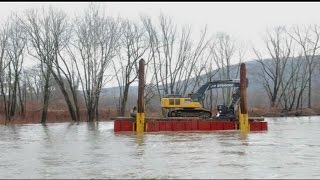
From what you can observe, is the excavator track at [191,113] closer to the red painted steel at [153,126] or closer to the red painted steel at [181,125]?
the red painted steel at [181,125]

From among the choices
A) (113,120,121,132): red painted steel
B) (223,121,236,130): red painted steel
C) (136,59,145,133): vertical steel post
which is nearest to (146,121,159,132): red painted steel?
(136,59,145,133): vertical steel post

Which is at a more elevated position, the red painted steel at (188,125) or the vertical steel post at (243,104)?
the vertical steel post at (243,104)

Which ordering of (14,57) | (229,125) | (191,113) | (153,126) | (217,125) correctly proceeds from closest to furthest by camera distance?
(153,126) → (217,125) → (229,125) → (191,113) → (14,57)

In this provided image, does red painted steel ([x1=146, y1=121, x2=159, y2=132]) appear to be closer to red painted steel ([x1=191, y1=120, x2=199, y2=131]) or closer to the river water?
red painted steel ([x1=191, y1=120, x2=199, y2=131])

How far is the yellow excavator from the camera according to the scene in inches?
1335

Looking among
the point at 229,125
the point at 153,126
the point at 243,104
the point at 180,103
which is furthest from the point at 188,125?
the point at 243,104

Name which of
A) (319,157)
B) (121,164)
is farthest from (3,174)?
(319,157)

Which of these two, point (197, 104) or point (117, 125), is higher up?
point (197, 104)

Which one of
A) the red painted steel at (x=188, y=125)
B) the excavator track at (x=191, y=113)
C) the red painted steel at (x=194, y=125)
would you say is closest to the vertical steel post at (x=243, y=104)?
the red painted steel at (x=194, y=125)

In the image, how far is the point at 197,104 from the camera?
3428cm

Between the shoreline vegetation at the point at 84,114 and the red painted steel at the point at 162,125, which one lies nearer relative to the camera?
the red painted steel at the point at 162,125

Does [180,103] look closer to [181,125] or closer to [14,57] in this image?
[181,125]

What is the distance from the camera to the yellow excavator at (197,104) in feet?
111

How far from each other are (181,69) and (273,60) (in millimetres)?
17815
